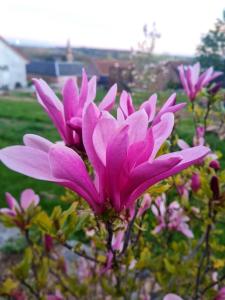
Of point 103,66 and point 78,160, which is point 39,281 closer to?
point 78,160

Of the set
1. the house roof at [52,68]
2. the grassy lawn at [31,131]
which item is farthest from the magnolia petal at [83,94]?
the house roof at [52,68]

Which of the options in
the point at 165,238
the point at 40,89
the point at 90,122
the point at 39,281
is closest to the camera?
the point at 90,122

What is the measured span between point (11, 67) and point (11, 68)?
11cm

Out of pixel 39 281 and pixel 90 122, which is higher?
pixel 90 122

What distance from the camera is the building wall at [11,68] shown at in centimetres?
2227

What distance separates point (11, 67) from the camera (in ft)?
75.4

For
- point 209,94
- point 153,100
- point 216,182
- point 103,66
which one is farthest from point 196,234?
point 103,66

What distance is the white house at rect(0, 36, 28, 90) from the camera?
22266 millimetres

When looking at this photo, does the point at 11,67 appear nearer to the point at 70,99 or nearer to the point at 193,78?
the point at 193,78

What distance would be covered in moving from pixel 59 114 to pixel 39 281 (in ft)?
2.71

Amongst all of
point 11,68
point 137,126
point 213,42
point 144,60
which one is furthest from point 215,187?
point 11,68

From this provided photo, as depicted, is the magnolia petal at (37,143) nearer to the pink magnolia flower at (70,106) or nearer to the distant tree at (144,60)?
the pink magnolia flower at (70,106)

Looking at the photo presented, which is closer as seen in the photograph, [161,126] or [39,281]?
[161,126]

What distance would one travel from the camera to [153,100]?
0.61 m
